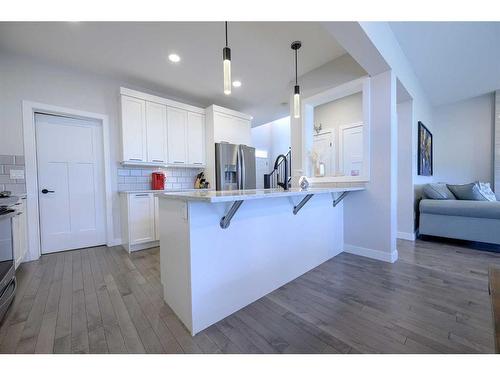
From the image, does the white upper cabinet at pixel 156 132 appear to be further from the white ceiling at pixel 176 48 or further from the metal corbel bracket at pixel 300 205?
the metal corbel bracket at pixel 300 205

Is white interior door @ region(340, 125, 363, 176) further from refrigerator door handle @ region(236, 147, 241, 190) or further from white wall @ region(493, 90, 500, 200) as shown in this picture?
white wall @ region(493, 90, 500, 200)

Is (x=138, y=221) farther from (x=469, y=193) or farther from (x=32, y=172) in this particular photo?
(x=469, y=193)

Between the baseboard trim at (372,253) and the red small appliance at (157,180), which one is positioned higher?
the red small appliance at (157,180)

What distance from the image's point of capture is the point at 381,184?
2.63 m

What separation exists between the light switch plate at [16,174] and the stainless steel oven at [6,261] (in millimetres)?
1305

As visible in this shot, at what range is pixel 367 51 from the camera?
2117 mm

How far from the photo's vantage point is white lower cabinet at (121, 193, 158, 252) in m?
3.14

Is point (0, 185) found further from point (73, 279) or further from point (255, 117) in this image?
point (255, 117)

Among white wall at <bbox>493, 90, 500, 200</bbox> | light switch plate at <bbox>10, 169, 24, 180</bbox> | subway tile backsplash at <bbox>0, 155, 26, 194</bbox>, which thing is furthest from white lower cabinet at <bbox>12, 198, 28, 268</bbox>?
white wall at <bbox>493, 90, 500, 200</bbox>

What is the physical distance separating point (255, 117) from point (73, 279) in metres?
4.79

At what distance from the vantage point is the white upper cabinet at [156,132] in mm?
3514

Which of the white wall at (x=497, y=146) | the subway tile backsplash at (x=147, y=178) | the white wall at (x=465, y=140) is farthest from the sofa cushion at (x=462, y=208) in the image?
the subway tile backsplash at (x=147, y=178)

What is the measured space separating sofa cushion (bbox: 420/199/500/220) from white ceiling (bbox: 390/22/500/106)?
2.14 metres
